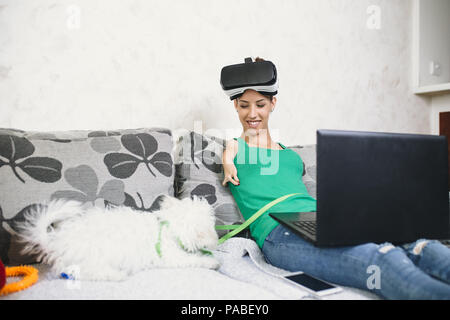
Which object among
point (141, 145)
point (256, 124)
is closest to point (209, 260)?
point (141, 145)

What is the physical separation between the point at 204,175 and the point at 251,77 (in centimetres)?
47

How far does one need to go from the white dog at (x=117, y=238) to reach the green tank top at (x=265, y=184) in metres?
0.23

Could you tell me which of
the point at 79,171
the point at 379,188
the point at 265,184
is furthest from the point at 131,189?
the point at 379,188

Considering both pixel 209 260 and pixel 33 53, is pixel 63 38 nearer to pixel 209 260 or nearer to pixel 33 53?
pixel 33 53

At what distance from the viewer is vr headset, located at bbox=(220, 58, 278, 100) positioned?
137 cm

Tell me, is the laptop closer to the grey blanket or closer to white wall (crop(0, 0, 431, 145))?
the grey blanket

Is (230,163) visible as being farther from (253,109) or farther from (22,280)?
(22,280)

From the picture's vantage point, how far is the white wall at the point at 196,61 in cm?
141

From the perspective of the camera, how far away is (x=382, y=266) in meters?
0.78

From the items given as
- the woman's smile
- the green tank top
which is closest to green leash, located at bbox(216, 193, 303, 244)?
the green tank top

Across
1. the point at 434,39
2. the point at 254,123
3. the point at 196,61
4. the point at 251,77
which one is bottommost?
the point at 254,123

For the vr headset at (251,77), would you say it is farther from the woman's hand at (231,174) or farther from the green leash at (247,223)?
the green leash at (247,223)

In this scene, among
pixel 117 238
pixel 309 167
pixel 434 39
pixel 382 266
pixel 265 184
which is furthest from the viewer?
pixel 434 39

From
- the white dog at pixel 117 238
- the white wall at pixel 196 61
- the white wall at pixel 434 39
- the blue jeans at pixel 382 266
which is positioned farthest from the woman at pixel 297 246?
the white wall at pixel 434 39
